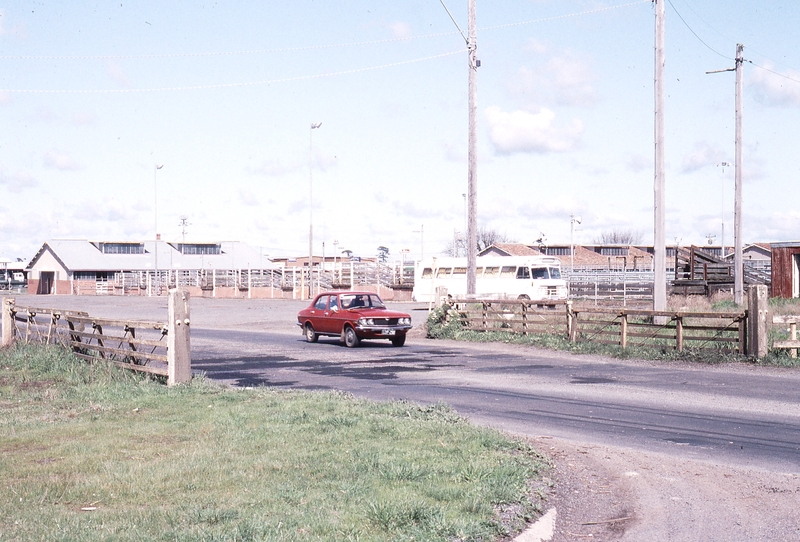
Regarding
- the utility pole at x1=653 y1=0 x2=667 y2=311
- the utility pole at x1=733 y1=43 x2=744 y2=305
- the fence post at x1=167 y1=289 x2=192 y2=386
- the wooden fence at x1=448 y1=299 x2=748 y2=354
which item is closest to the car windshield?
the wooden fence at x1=448 y1=299 x2=748 y2=354

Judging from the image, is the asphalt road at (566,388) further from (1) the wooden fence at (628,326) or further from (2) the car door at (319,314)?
(1) the wooden fence at (628,326)

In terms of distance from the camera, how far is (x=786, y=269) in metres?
40.8

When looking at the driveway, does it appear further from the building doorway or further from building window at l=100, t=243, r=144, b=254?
building window at l=100, t=243, r=144, b=254

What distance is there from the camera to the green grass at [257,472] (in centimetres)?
562

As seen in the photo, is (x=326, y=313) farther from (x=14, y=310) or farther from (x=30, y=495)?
(x=30, y=495)

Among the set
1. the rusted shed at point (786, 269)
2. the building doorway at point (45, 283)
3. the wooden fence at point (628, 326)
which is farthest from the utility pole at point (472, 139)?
the building doorway at point (45, 283)

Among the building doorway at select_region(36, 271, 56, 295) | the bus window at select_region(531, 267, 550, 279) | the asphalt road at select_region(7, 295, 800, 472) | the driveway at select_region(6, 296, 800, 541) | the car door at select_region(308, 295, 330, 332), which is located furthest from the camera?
the building doorway at select_region(36, 271, 56, 295)

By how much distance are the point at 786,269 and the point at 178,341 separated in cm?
3597

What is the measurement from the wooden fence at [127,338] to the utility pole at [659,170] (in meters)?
12.7

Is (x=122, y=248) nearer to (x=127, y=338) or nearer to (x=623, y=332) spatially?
(x=623, y=332)

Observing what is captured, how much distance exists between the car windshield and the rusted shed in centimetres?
2541

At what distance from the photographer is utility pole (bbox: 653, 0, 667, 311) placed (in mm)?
21562

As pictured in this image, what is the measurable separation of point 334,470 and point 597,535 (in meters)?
2.31

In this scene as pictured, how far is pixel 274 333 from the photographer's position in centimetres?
3067
